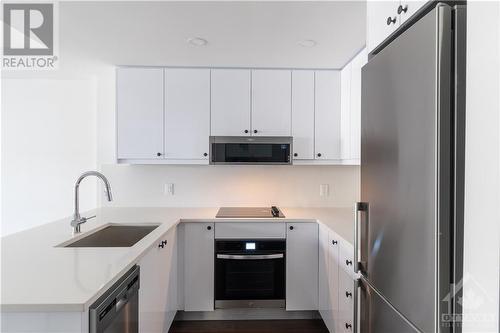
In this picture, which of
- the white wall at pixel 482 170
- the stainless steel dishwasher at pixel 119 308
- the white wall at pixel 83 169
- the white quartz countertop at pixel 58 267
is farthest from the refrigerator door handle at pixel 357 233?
the white wall at pixel 83 169

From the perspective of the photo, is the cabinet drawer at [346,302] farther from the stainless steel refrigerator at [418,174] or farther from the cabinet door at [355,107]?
the cabinet door at [355,107]

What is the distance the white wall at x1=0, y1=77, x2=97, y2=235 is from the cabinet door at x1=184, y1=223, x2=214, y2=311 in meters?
1.35

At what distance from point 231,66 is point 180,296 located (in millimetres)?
2081

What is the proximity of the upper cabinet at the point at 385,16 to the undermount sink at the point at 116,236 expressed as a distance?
187cm

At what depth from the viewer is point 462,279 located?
75 centimetres

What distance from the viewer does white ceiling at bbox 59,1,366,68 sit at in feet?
5.03

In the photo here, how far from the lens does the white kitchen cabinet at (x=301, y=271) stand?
2.22m

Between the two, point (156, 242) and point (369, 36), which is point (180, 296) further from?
point (369, 36)

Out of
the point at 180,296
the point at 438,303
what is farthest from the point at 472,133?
the point at 180,296

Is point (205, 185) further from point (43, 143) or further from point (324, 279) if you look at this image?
point (43, 143)

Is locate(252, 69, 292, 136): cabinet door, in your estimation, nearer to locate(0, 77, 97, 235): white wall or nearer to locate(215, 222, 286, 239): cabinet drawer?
locate(215, 222, 286, 239): cabinet drawer

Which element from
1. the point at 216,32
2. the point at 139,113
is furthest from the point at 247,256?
the point at 216,32

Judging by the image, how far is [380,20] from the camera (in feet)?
3.90
